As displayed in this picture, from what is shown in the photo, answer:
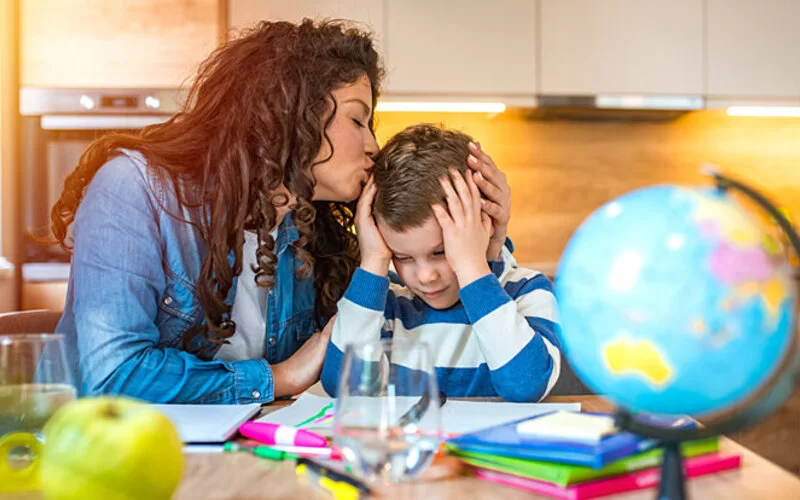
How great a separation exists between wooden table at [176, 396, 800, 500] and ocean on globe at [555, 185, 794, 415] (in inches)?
7.9

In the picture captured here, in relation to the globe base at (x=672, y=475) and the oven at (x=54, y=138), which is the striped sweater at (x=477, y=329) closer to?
the globe base at (x=672, y=475)

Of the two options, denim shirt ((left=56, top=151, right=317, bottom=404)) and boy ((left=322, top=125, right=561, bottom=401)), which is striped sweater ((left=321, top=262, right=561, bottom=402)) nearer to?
boy ((left=322, top=125, right=561, bottom=401))

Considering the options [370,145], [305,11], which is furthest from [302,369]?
[305,11]

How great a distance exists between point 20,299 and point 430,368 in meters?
2.64

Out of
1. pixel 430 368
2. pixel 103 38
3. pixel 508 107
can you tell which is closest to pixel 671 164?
pixel 508 107

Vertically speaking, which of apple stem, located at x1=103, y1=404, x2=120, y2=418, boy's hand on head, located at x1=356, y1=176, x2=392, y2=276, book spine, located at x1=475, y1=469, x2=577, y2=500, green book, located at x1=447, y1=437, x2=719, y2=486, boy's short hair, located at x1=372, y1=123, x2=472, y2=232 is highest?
boy's short hair, located at x1=372, y1=123, x2=472, y2=232

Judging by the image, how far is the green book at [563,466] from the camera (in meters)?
0.68

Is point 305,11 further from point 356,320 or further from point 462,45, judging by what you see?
point 356,320

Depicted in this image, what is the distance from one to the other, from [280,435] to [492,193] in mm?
711

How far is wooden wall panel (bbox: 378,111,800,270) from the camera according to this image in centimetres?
348

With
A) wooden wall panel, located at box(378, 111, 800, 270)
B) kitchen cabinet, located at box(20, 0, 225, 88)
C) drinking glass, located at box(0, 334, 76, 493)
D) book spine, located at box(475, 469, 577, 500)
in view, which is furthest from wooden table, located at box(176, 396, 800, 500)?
wooden wall panel, located at box(378, 111, 800, 270)

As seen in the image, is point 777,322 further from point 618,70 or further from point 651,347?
point 618,70

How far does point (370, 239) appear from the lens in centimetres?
141

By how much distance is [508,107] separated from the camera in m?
3.17
